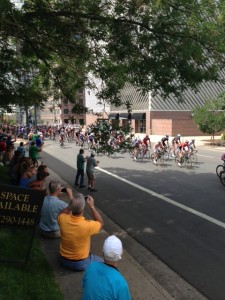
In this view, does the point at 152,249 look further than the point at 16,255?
Yes

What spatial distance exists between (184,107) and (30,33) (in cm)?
5186

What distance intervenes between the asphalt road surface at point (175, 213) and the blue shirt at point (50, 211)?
1.91 m

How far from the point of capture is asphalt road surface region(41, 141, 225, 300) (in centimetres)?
712

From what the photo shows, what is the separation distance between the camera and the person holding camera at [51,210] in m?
7.20

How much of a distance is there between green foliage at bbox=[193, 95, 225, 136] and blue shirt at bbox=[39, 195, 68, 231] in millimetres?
30970

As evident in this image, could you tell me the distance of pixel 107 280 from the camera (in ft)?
10.4

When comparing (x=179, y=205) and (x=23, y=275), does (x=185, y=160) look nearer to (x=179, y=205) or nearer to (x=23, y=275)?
(x=179, y=205)

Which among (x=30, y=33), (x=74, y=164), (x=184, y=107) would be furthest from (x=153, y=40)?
(x=184, y=107)

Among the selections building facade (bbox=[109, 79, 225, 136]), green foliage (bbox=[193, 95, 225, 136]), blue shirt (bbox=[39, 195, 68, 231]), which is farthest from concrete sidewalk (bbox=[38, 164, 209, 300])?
building facade (bbox=[109, 79, 225, 136])

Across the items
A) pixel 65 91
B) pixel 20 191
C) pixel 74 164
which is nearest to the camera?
pixel 20 191

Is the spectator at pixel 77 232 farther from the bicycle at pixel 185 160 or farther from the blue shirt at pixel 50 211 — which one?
the bicycle at pixel 185 160

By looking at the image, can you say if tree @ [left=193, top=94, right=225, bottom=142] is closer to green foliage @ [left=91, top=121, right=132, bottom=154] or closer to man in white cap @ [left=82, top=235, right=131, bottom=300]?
green foliage @ [left=91, top=121, right=132, bottom=154]

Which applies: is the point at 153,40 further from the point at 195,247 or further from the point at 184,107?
the point at 184,107

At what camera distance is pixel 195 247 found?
8062mm
